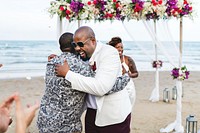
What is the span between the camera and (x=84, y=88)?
137 inches

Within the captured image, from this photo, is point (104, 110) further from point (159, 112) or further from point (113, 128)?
point (159, 112)

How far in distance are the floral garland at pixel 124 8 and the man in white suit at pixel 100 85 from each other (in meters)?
3.27

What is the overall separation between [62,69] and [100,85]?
0.36m

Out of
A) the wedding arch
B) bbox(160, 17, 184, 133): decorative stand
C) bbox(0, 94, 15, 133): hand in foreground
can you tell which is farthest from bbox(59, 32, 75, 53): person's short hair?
bbox(160, 17, 184, 133): decorative stand

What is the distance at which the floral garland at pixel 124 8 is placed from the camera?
22.6ft

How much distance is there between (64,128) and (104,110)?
413 millimetres

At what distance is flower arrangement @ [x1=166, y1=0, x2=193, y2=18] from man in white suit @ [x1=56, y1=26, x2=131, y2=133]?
3.26 metres

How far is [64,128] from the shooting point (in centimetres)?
380

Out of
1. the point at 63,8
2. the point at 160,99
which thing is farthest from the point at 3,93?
the point at 63,8

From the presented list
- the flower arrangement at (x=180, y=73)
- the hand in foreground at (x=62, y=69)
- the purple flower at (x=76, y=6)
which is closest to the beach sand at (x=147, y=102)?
the flower arrangement at (x=180, y=73)

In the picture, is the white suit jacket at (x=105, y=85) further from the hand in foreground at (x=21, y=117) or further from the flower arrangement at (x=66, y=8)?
the flower arrangement at (x=66, y=8)

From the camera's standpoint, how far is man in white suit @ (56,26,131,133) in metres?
3.49

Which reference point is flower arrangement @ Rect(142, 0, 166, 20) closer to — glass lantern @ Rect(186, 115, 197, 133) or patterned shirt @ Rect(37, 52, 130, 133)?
glass lantern @ Rect(186, 115, 197, 133)

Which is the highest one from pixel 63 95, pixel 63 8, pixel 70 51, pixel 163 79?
pixel 63 8
